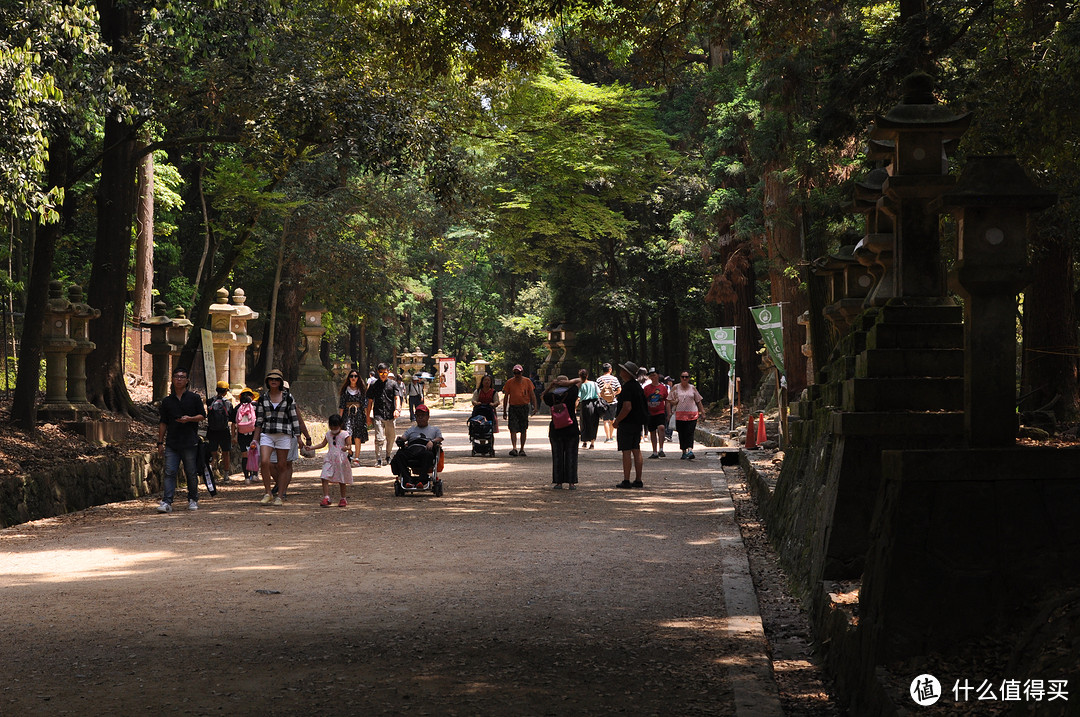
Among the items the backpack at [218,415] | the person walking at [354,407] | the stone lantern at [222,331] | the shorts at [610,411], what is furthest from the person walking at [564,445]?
the shorts at [610,411]

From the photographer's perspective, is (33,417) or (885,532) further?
(33,417)

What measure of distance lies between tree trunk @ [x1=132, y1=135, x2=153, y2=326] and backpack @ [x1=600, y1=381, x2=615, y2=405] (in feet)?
39.3

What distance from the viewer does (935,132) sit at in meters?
7.77

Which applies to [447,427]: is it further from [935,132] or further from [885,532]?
[885,532]

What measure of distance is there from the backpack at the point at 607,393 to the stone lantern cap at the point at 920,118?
1729cm

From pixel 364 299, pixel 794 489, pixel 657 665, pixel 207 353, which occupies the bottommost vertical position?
pixel 657 665

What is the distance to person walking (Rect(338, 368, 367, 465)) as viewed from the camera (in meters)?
19.4

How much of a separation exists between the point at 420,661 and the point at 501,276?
56833mm

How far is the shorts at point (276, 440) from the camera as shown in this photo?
553 inches

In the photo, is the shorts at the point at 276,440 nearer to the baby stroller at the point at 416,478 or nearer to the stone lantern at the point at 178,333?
the baby stroller at the point at 416,478

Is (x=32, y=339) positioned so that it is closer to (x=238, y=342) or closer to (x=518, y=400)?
(x=238, y=342)

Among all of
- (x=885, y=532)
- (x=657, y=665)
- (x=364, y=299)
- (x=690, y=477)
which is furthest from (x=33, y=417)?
(x=364, y=299)

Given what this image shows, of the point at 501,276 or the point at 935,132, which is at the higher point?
the point at 501,276

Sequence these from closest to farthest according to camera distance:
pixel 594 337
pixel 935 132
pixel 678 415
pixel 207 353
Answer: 1. pixel 935 132
2. pixel 207 353
3. pixel 678 415
4. pixel 594 337
